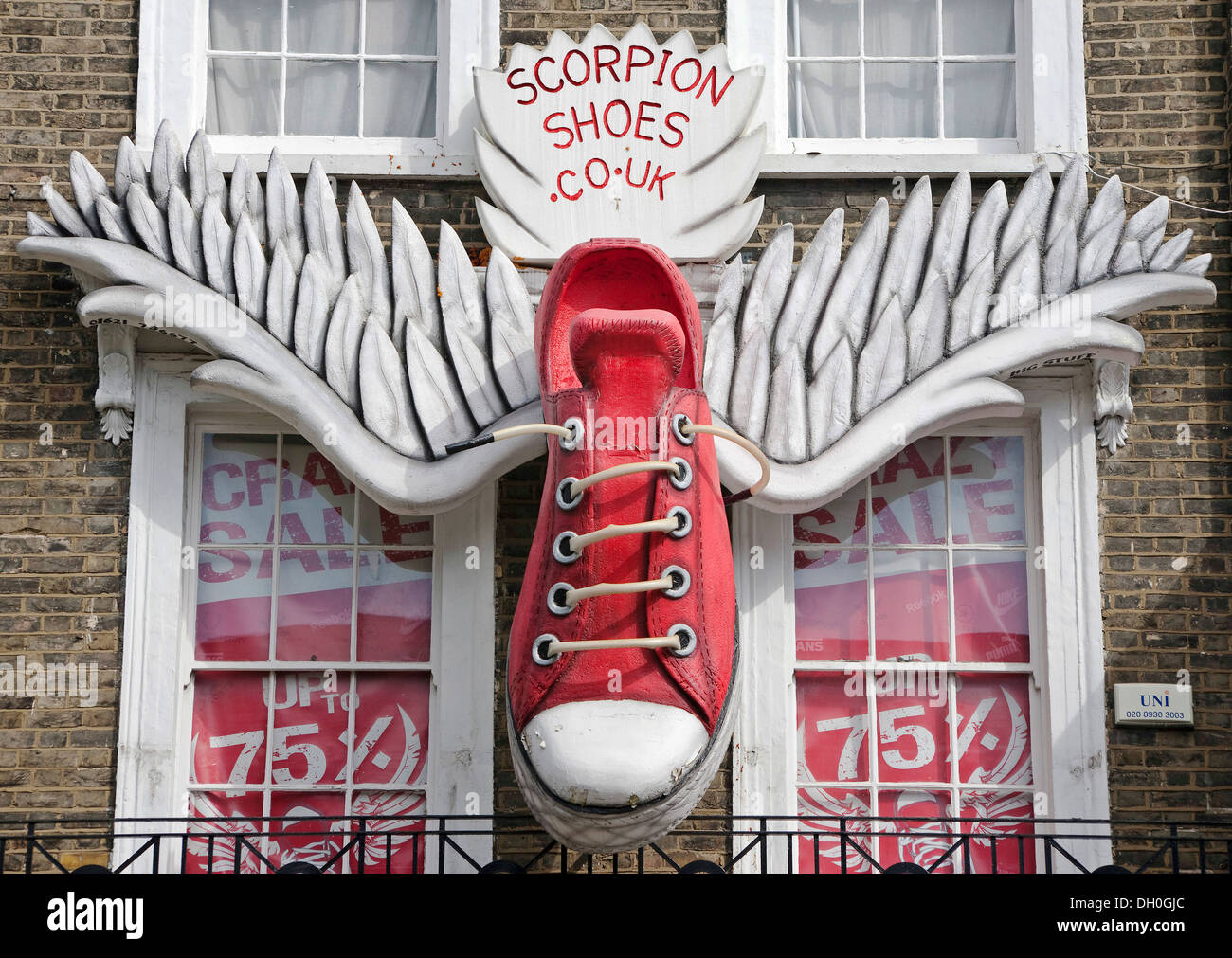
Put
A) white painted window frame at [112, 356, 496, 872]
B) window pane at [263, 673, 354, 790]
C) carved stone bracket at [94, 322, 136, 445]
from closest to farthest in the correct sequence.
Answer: white painted window frame at [112, 356, 496, 872] → window pane at [263, 673, 354, 790] → carved stone bracket at [94, 322, 136, 445]

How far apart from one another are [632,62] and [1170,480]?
8.30 ft

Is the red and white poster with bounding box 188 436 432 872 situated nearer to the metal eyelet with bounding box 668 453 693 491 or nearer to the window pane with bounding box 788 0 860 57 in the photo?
the metal eyelet with bounding box 668 453 693 491

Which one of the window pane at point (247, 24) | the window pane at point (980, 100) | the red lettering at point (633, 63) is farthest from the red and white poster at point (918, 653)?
the window pane at point (247, 24)

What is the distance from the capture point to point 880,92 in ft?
21.8

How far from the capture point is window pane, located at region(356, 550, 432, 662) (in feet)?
20.0

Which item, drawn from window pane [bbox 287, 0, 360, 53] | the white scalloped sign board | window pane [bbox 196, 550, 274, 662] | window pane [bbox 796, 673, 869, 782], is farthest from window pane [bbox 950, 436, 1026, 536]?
window pane [bbox 287, 0, 360, 53]

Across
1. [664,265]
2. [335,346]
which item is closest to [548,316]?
[664,265]

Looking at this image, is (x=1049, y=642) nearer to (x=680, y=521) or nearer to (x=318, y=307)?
(x=680, y=521)

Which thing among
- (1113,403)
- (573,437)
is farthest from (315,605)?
(1113,403)

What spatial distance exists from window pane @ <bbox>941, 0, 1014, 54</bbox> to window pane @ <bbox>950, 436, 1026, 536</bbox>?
160cm

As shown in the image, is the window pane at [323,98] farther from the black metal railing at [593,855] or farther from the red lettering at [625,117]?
the black metal railing at [593,855]

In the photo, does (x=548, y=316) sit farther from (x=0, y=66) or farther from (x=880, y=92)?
(x=0, y=66)

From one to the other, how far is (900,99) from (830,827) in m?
2.86

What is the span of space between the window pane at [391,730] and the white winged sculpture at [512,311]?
697 millimetres
